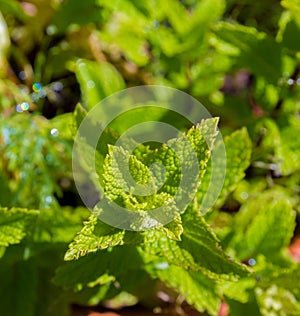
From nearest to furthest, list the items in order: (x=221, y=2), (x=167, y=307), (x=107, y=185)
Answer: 1. (x=107, y=185)
2. (x=167, y=307)
3. (x=221, y=2)

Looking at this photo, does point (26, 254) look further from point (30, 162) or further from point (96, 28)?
point (96, 28)

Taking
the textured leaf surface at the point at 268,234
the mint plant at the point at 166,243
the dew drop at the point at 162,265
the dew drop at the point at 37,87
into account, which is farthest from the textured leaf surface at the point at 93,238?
the dew drop at the point at 37,87

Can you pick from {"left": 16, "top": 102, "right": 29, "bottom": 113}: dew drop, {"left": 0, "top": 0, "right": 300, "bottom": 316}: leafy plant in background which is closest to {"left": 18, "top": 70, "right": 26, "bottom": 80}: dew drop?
{"left": 0, "top": 0, "right": 300, "bottom": 316}: leafy plant in background

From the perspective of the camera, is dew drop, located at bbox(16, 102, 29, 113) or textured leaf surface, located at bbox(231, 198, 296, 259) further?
dew drop, located at bbox(16, 102, 29, 113)

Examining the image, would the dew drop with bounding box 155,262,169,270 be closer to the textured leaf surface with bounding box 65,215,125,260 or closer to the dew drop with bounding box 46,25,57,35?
the textured leaf surface with bounding box 65,215,125,260

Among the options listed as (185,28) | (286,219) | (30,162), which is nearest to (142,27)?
(185,28)

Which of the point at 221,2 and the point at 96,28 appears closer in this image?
the point at 221,2

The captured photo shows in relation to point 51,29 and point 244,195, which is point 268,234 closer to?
point 244,195

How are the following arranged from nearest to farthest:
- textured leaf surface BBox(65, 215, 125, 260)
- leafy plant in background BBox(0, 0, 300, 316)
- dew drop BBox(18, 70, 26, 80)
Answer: textured leaf surface BBox(65, 215, 125, 260) < leafy plant in background BBox(0, 0, 300, 316) < dew drop BBox(18, 70, 26, 80)

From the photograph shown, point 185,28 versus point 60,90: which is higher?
point 185,28
